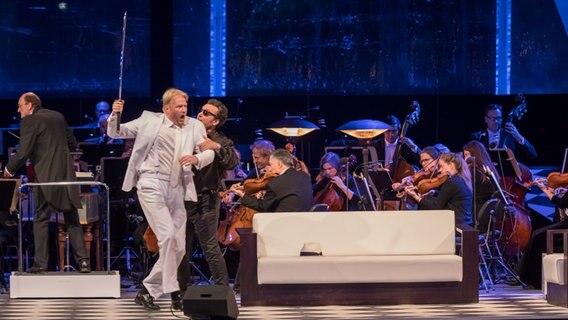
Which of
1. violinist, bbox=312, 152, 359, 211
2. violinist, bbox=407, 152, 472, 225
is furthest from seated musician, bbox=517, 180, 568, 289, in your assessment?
violinist, bbox=312, 152, 359, 211

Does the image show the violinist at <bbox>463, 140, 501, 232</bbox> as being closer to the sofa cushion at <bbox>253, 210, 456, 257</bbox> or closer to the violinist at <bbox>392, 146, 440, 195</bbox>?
the violinist at <bbox>392, 146, 440, 195</bbox>

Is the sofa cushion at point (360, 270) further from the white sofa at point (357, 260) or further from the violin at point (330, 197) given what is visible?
the violin at point (330, 197)

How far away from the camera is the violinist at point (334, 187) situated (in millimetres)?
10789

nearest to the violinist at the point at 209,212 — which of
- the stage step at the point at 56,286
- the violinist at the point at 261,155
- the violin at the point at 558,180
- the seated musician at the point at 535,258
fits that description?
the stage step at the point at 56,286

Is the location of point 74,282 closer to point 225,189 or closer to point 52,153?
point 52,153

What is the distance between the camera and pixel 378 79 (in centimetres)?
1441

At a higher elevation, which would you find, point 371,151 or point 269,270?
point 371,151

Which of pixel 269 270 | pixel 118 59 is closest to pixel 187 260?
pixel 269 270

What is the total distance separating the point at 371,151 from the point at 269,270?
322 cm

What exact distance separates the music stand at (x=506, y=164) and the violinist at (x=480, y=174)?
0.96 ft

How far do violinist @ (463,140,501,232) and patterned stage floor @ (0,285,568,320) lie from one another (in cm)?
129

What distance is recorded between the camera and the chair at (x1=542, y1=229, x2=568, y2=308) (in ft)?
28.3

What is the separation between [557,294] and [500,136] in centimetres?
410

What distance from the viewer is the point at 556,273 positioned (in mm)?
8680
